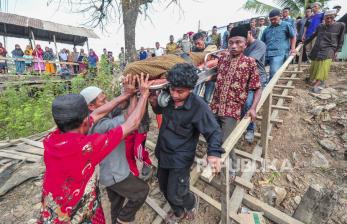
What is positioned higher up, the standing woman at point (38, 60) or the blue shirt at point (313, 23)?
the blue shirt at point (313, 23)

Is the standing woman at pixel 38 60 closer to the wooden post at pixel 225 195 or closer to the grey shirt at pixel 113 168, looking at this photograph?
the grey shirt at pixel 113 168

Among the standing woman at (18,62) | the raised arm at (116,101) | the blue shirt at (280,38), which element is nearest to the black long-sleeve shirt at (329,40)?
the blue shirt at (280,38)

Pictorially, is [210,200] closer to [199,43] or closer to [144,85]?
[144,85]

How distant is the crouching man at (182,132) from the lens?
1.67 metres

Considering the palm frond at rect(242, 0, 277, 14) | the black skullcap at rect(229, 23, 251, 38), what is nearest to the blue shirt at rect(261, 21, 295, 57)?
the black skullcap at rect(229, 23, 251, 38)

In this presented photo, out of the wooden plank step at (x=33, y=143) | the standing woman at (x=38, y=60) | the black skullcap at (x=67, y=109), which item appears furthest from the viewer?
the standing woman at (x=38, y=60)

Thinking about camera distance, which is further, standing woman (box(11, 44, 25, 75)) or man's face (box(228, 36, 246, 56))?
standing woman (box(11, 44, 25, 75))

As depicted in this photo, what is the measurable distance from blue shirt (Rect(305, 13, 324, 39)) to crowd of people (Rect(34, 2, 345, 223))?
14.1 ft

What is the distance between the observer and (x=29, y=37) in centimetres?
1348

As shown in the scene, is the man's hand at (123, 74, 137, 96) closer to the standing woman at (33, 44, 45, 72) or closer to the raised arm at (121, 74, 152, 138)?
the raised arm at (121, 74, 152, 138)

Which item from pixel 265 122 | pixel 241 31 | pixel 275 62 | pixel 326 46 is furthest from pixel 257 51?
pixel 326 46

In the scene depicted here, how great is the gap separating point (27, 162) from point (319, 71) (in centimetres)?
626

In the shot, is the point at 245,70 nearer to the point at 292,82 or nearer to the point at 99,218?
the point at 99,218

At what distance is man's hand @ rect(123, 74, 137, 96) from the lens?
5.65ft
